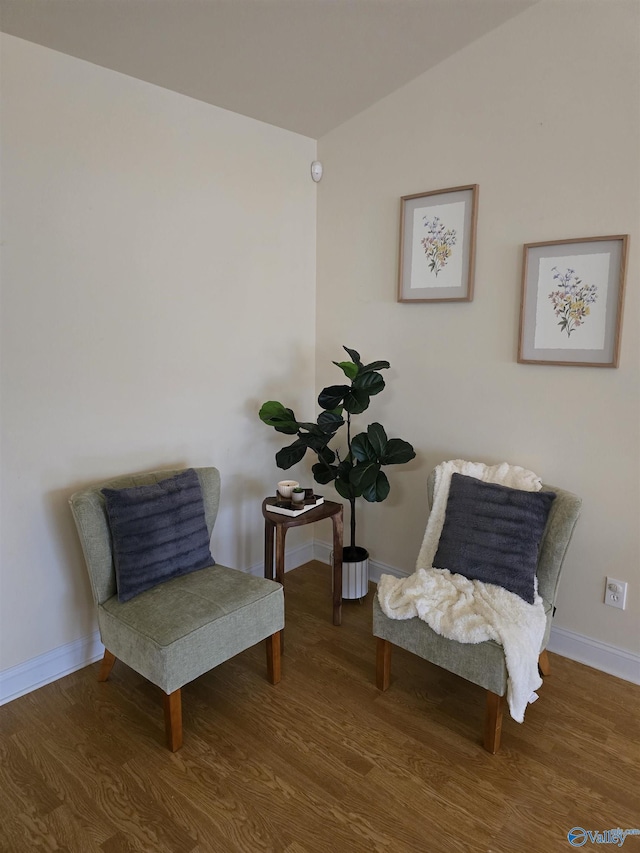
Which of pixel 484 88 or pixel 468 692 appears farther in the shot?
pixel 484 88

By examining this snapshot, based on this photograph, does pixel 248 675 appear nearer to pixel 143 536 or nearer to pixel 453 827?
pixel 143 536

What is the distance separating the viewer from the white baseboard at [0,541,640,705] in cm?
226

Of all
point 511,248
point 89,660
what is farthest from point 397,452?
point 89,660

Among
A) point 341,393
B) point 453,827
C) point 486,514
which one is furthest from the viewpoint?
point 341,393

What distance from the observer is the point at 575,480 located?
8.07 feet

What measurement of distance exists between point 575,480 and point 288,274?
6.11 feet

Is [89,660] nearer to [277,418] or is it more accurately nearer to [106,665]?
[106,665]

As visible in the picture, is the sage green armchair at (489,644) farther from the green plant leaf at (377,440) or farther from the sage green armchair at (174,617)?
the green plant leaf at (377,440)

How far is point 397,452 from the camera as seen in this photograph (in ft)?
9.07

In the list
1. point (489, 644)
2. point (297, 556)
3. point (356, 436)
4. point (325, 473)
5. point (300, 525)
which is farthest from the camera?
point (297, 556)

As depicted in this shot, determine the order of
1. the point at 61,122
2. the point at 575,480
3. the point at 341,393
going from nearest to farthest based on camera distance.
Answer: the point at 61,122 → the point at 575,480 → the point at 341,393

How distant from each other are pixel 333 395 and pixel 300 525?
656 mm

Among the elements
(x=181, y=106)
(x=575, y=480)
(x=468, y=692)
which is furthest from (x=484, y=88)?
(x=468, y=692)

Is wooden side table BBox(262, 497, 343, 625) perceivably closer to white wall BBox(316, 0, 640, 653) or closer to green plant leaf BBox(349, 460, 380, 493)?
green plant leaf BBox(349, 460, 380, 493)
